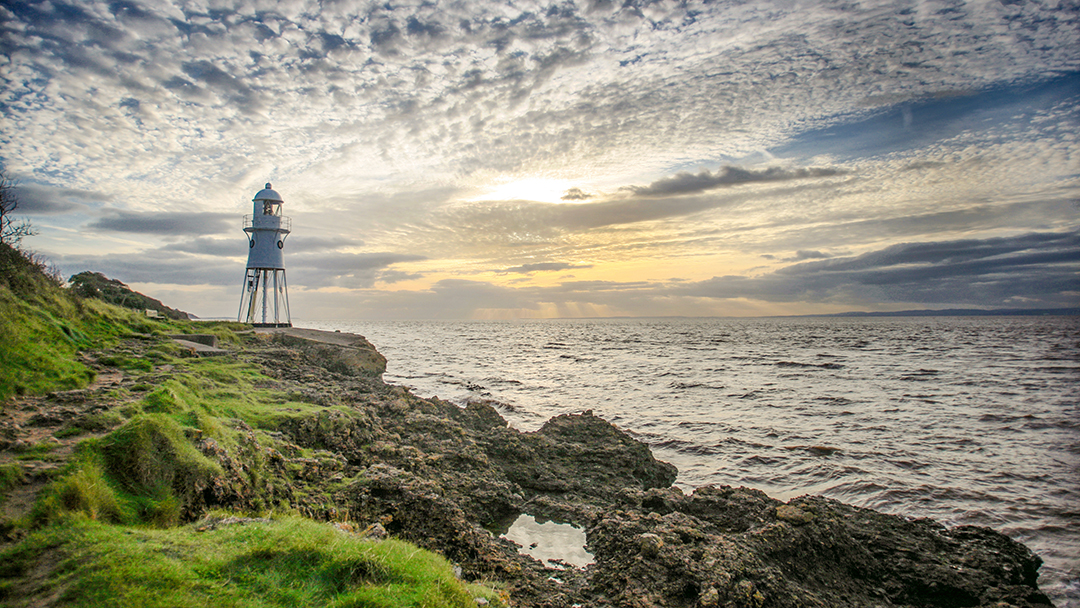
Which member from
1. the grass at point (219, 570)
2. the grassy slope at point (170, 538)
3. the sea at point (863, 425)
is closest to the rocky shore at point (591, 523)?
the grassy slope at point (170, 538)

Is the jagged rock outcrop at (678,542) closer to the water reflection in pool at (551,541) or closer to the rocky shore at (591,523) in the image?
the rocky shore at (591,523)

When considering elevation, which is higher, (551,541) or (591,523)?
(591,523)

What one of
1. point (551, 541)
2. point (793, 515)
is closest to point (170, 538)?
point (551, 541)

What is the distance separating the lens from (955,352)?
52.3 meters

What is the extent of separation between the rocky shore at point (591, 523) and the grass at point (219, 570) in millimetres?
1123

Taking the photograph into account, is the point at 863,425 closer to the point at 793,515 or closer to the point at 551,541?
the point at 793,515

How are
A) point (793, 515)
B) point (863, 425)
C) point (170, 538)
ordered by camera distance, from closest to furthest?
point (170, 538)
point (793, 515)
point (863, 425)

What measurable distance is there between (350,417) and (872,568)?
11.3m

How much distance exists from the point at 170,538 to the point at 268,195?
142ft

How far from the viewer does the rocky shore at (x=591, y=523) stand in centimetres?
684

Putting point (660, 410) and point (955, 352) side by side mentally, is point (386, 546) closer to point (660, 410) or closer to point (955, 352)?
point (660, 410)

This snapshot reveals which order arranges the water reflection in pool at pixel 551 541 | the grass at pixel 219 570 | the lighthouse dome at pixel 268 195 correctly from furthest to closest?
1. the lighthouse dome at pixel 268 195
2. the water reflection in pool at pixel 551 541
3. the grass at pixel 219 570

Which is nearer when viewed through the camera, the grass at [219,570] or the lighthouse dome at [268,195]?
the grass at [219,570]

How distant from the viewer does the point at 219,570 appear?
186 inches
